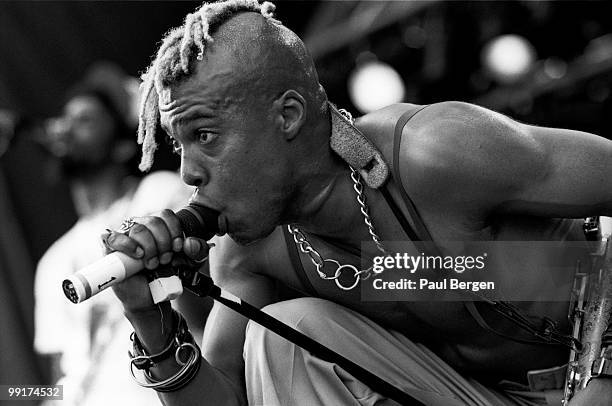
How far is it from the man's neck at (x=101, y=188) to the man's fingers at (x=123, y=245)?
10.1ft

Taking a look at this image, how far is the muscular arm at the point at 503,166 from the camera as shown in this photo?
2.11 m

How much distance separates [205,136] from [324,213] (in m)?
0.35

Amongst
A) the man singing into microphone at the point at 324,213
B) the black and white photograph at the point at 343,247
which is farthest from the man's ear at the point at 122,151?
the man singing into microphone at the point at 324,213

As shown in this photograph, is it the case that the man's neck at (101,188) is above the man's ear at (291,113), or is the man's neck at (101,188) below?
below

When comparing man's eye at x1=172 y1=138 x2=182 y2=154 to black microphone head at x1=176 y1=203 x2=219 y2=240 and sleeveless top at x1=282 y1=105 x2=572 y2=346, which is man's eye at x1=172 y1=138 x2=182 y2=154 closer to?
black microphone head at x1=176 y1=203 x2=219 y2=240

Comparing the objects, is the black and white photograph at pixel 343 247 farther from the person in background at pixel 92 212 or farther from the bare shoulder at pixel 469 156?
the person in background at pixel 92 212

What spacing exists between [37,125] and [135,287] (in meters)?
3.43

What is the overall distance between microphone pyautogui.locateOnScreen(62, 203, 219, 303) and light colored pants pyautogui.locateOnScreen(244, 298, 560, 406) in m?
0.38

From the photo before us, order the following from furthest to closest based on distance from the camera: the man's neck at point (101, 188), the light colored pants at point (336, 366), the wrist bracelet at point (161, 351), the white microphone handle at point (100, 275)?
the man's neck at point (101, 188)
the light colored pants at point (336, 366)
the wrist bracelet at point (161, 351)
the white microphone handle at point (100, 275)

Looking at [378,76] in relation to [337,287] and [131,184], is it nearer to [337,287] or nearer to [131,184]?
[131,184]

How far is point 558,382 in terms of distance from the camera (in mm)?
2473

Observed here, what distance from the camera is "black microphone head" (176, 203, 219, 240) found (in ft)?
6.79

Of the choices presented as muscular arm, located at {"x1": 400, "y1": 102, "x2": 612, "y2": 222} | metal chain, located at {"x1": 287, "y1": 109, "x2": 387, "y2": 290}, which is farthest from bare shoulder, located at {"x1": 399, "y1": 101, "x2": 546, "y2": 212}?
metal chain, located at {"x1": 287, "y1": 109, "x2": 387, "y2": 290}

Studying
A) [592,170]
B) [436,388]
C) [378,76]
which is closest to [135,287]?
[436,388]
